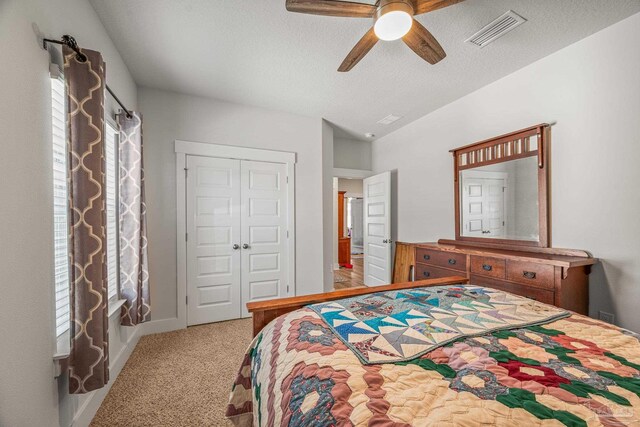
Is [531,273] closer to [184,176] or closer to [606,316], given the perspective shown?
[606,316]

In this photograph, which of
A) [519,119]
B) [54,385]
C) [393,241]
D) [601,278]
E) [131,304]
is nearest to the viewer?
[54,385]

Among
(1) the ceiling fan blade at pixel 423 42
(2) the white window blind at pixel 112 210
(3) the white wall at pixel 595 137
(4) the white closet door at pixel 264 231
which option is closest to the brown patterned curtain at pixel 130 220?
(2) the white window blind at pixel 112 210

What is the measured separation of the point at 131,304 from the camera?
2191 millimetres

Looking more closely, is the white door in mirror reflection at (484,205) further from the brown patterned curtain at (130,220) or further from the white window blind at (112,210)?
the white window blind at (112,210)

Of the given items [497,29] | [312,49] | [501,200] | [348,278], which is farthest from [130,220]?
Result: [348,278]

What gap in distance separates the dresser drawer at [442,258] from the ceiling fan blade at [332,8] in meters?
2.20

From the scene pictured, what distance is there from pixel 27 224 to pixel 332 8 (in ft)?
6.01

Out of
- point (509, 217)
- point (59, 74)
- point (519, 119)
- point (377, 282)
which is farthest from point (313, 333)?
point (377, 282)

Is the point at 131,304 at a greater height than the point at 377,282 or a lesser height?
greater

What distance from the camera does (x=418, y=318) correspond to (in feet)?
3.83

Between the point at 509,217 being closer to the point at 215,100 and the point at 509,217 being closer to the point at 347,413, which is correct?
the point at 347,413

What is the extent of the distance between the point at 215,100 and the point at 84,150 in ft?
6.91

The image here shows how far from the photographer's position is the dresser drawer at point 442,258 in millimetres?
2566

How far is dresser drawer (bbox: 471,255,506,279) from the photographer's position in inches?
87.7
